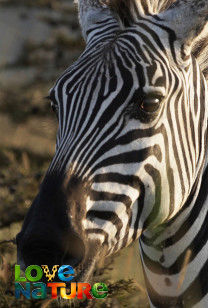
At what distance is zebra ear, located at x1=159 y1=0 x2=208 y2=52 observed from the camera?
2941mm

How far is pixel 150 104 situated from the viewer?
2.75 metres


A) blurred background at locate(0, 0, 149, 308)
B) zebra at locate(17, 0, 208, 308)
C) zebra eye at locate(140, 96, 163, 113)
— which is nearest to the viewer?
zebra at locate(17, 0, 208, 308)

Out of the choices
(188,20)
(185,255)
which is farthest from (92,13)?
(185,255)

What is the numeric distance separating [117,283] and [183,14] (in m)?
2.79

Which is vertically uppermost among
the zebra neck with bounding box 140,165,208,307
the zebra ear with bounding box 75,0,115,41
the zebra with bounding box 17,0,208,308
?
the zebra ear with bounding box 75,0,115,41

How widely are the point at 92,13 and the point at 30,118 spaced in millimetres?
5977

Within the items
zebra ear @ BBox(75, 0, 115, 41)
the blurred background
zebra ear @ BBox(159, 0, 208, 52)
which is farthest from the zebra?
the blurred background

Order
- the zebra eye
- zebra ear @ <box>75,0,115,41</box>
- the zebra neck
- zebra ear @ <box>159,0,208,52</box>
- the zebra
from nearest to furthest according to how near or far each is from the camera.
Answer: the zebra → the zebra eye → zebra ear @ <box>159,0,208,52</box> → the zebra neck → zebra ear @ <box>75,0,115,41</box>

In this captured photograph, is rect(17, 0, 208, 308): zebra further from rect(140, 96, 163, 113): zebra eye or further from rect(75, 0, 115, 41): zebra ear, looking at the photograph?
rect(75, 0, 115, 41): zebra ear

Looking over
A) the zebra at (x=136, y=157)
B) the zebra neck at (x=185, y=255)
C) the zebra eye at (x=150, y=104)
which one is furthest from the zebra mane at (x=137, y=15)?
the zebra neck at (x=185, y=255)

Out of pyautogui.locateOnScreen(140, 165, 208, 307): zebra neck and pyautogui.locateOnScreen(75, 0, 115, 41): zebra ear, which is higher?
pyautogui.locateOnScreen(75, 0, 115, 41): zebra ear

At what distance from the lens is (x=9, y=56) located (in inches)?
448

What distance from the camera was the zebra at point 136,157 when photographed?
2.58 m

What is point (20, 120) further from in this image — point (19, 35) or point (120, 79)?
point (120, 79)
